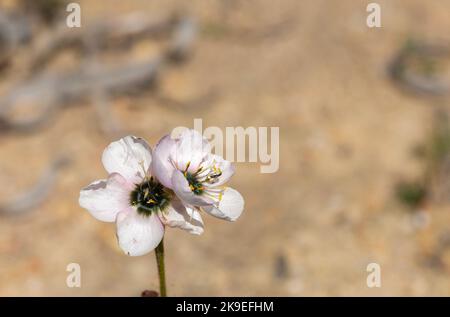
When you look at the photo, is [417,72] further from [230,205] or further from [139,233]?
[139,233]

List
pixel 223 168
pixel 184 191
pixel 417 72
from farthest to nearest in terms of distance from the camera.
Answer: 1. pixel 417 72
2. pixel 223 168
3. pixel 184 191

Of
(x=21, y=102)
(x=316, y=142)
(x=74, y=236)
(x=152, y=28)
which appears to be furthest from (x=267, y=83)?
(x=74, y=236)

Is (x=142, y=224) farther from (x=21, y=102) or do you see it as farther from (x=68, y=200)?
(x=21, y=102)

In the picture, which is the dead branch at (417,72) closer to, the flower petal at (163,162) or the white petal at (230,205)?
the white petal at (230,205)

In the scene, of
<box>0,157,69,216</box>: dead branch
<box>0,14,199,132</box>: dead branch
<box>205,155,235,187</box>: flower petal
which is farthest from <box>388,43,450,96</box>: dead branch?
<box>205,155,235,187</box>: flower petal

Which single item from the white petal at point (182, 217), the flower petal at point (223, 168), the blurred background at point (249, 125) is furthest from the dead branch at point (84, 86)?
the white petal at point (182, 217)

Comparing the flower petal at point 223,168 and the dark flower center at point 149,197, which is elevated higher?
the flower petal at point 223,168

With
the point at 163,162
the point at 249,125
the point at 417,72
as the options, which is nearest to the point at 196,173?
the point at 163,162
